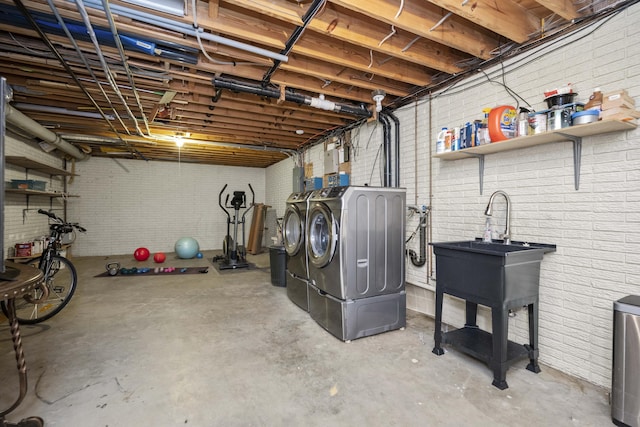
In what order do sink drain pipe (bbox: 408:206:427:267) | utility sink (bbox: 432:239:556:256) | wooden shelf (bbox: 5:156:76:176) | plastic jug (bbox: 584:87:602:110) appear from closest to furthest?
plastic jug (bbox: 584:87:602:110) < utility sink (bbox: 432:239:556:256) < sink drain pipe (bbox: 408:206:427:267) < wooden shelf (bbox: 5:156:76:176)

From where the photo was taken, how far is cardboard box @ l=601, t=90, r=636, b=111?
5.93ft

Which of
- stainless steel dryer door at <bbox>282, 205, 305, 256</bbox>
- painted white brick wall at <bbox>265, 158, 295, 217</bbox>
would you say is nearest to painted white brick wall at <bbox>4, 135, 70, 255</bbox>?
stainless steel dryer door at <bbox>282, 205, 305, 256</bbox>

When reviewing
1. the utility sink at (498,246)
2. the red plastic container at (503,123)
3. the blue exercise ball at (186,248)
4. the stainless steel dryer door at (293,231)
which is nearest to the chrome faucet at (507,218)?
the utility sink at (498,246)

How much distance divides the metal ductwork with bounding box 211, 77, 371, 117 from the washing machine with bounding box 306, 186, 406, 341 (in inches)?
49.5

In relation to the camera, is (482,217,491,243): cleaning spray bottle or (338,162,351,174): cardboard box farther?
(338,162,351,174): cardboard box

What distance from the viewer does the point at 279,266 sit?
4.85m

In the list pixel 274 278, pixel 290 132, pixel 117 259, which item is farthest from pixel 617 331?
pixel 117 259

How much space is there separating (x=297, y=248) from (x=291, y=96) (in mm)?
1895

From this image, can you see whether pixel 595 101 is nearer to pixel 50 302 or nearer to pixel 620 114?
pixel 620 114

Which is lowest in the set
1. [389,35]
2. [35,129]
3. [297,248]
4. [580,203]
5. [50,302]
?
[50,302]

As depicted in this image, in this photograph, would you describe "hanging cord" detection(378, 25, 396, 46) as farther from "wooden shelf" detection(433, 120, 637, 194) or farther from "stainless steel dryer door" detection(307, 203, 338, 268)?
"stainless steel dryer door" detection(307, 203, 338, 268)

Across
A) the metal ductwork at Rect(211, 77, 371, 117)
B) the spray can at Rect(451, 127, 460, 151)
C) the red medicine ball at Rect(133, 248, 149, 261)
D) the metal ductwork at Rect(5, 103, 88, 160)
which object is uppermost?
the metal ductwork at Rect(211, 77, 371, 117)

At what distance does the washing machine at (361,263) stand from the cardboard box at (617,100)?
162 centimetres

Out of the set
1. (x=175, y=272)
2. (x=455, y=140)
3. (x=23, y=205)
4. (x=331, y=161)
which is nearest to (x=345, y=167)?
(x=331, y=161)
